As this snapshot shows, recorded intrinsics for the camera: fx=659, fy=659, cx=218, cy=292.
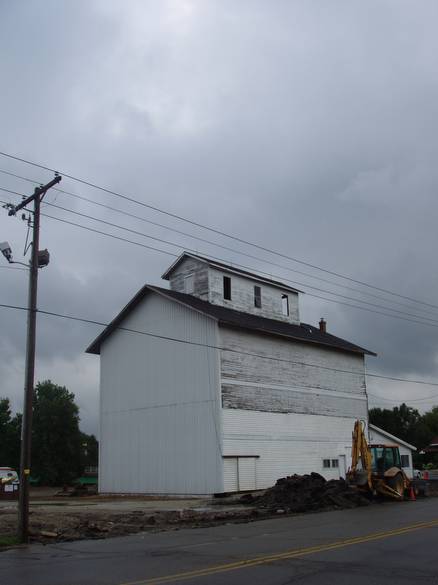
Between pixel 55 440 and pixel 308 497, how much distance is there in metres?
69.1

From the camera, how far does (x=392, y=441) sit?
5094 centimetres

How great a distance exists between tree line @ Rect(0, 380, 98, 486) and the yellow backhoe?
6505cm

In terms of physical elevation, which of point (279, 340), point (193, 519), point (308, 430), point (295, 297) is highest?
point (295, 297)

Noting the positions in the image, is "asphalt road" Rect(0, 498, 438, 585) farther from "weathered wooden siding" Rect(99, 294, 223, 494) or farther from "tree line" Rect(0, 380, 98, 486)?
"tree line" Rect(0, 380, 98, 486)

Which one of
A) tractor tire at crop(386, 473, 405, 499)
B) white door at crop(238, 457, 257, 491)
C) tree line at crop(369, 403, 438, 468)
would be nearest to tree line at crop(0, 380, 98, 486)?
tree line at crop(369, 403, 438, 468)

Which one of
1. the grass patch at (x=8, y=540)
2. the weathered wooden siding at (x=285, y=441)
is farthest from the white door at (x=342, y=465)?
the grass patch at (x=8, y=540)

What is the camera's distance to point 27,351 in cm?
1911

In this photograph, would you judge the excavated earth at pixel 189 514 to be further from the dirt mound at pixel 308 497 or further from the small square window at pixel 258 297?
the small square window at pixel 258 297

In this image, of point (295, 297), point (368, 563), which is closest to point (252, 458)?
point (295, 297)

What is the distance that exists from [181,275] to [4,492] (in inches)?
685

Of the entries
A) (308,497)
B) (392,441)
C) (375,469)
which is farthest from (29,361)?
(392,441)

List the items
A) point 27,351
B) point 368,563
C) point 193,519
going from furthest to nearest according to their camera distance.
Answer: point 193,519
point 27,351
point 368,563

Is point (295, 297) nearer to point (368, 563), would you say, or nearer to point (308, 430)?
point (308, 430)

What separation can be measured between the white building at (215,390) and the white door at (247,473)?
9 centimetres
